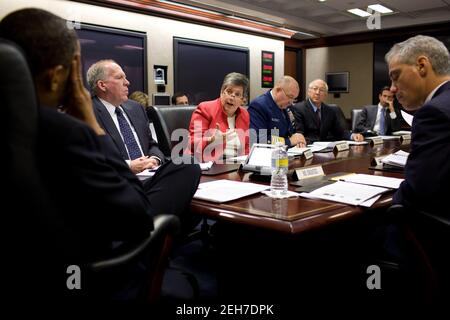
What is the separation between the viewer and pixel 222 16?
6770 mm

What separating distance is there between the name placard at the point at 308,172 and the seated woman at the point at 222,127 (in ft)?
3.07

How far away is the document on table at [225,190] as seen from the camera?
5.44ft

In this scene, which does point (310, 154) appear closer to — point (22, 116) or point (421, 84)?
point (421, 84)

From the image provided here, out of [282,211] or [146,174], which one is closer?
[282,211]

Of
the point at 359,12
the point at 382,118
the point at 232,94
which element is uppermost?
the point at 359,12

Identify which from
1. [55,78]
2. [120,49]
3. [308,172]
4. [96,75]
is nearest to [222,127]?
[96,75]

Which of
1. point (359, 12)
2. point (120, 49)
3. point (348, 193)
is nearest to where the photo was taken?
point (348, 193)

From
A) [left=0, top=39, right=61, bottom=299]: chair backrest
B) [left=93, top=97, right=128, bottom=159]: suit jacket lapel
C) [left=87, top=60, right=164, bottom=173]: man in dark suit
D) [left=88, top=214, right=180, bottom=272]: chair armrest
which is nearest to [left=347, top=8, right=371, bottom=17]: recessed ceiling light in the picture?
[left=87, top=60, right=164, bottom=173]: man in dark suit

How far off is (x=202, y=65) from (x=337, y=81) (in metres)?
4.20

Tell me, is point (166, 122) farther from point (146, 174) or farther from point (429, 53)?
point (429, 53)

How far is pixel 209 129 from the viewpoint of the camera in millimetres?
3236

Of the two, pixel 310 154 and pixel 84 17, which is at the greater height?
pixel 84 17
